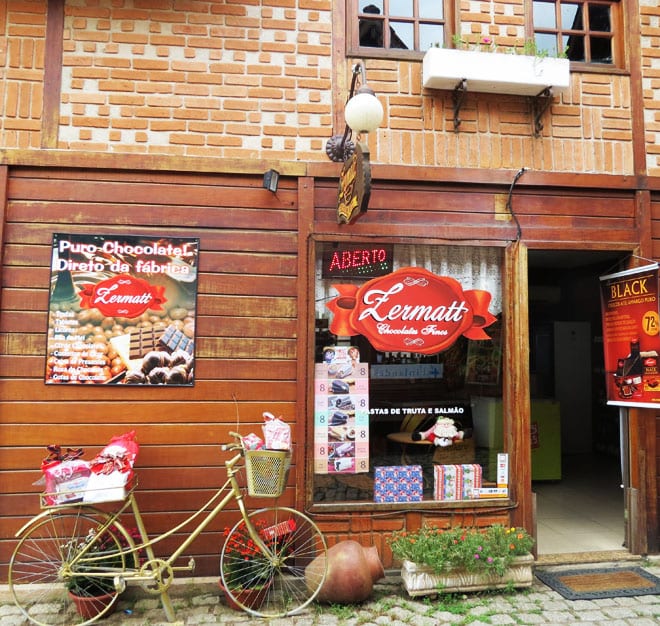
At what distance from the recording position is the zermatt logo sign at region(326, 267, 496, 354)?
524 cm

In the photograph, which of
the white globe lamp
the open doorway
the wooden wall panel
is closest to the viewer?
the white globe lamp

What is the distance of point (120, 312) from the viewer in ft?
16.1

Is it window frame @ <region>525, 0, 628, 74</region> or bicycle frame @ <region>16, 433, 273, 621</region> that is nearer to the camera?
bicycle frame @ <region>16, 433, 273, 621</region>

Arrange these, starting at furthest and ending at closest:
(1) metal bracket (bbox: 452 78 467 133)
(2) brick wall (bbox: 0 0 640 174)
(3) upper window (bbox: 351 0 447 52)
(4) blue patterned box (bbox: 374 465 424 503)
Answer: (3) upper window (bbox: 351 0 447 52)
(1) metal bracket (bbox: 452 78 467 133)
(4) blue patterned box (bbox: 374 465 424 503)
(2) brick wall (bbox: 0 0 640 174)

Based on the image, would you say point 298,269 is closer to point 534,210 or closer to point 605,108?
point 534,210

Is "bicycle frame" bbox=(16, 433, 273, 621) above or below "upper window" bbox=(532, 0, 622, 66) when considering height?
below

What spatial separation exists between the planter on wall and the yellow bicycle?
0.74 meters

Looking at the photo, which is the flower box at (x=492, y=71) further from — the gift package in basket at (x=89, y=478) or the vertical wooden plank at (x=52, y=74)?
the gift package in basket at (x=89, y=478)

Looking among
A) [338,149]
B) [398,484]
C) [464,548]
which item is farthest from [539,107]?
[464,548]

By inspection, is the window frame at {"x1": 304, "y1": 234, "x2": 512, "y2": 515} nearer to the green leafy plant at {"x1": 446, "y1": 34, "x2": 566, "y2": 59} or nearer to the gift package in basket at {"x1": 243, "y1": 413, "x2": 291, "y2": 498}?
the gift package in basket at {"x1": 243, "y1": 413, "x2": 291, "y2": 498}

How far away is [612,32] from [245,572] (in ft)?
21.0

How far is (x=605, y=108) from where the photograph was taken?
18.5 feet

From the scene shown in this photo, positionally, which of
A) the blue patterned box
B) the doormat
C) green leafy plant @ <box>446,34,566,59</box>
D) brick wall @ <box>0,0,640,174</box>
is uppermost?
green leafy plant @ <box>446,34,566,59</box>

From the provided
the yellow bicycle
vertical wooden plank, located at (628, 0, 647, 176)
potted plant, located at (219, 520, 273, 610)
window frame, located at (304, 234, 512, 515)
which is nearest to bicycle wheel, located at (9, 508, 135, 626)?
the yellow bicycle
